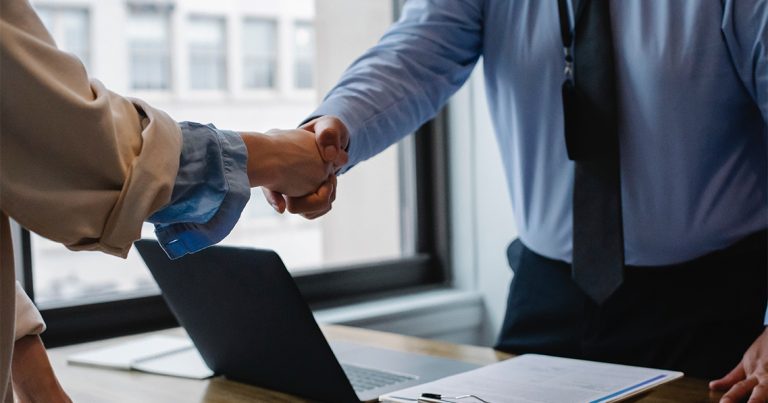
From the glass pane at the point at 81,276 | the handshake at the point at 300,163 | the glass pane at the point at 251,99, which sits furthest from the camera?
the glass pane at the point at 251,99

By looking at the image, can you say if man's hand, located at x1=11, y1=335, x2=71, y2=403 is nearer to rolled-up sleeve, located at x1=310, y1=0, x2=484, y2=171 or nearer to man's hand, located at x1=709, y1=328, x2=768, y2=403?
rolled-up sleeve, located at x1=310, y1=0, x2=484, y2=171

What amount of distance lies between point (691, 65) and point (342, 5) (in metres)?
1.45

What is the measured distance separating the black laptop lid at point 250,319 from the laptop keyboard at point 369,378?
0.09 metres

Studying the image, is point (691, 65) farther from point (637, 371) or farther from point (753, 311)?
point (637, 371)

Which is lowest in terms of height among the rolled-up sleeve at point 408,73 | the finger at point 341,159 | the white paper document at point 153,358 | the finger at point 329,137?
the white paper document at point 153,358

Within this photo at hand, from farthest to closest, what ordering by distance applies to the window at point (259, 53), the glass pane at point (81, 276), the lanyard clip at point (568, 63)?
1. the window at point (259, 53)
2. the glass pane at point (81, 276)
3. the lanyard clip at point (568, 63)

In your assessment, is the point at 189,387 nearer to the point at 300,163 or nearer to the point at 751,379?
the point at 300,163

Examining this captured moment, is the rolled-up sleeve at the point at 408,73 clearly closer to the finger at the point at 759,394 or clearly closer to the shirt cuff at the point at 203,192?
the shirt cuff at the point at 203,192

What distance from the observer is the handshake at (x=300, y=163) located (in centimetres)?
111

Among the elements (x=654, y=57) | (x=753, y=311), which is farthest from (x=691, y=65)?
(x=753, y=311)

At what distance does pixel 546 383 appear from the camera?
1071 mm

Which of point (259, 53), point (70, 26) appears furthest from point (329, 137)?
point (259, 53)

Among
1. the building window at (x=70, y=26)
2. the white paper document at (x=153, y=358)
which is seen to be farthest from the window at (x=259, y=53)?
the white paper document at (x=153, y=358)

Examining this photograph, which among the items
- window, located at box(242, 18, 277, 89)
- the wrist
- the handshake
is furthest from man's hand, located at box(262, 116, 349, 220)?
window, located at box(242, 18, 277, 89)
